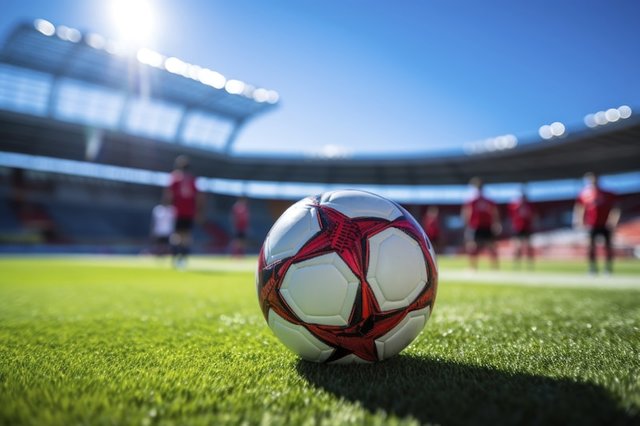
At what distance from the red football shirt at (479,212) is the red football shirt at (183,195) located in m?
6.05

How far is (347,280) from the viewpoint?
63.1 inches

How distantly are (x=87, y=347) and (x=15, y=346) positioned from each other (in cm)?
39

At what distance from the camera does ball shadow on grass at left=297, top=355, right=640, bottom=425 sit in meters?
1.14

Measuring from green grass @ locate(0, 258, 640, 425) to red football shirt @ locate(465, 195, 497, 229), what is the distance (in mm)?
6505

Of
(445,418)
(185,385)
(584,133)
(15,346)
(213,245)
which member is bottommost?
(213,245)

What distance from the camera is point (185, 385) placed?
1457 mm

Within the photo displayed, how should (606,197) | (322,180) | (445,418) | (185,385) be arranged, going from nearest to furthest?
(445,418) < (185,385) < (606,197) < (322,180)

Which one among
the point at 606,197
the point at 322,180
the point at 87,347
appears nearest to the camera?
the point at 87,347

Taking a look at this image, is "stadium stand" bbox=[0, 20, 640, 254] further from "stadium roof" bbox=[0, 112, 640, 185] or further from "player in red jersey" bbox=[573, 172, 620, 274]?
"player in red jersey" bbox=[573, 172, 620, 274]

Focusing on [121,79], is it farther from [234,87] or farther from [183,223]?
[183,223]

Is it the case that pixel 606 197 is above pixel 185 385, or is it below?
above

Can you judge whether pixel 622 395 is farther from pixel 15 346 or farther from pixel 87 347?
pixel 15 346

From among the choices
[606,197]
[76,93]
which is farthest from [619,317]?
[76,93]

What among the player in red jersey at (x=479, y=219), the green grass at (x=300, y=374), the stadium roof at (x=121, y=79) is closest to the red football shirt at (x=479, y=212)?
the player in red jersey at (x=479, y=219)
